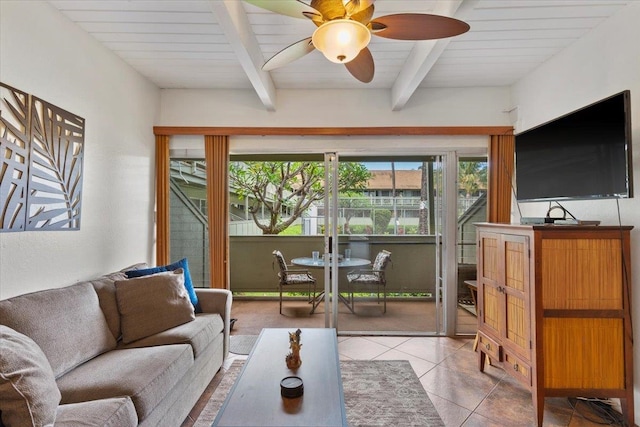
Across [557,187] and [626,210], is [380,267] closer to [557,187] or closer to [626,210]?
[557,187]

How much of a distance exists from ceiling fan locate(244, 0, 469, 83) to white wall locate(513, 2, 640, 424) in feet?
4.95

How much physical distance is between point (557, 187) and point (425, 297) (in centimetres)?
191

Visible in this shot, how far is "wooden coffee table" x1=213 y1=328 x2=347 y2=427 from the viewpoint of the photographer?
4.65 feet

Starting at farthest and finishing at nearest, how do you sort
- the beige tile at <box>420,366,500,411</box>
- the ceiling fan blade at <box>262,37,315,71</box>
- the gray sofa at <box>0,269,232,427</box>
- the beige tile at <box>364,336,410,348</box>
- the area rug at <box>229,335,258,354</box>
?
1. the beige tile at <box>364,336,410,348</box>
2. the area rug at <box>229,335,258,354</box>
3. the beige tile at <box>420,366,500,411</box>
4. the ceiling fan blade at <box>262,37,315,71</box>
5. the gray sofa at <box>0,269,232,427</box>

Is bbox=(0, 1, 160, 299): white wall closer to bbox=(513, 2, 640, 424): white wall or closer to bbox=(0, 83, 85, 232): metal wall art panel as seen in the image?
bbox=(0, 83, 85, 232): metal wall art panel

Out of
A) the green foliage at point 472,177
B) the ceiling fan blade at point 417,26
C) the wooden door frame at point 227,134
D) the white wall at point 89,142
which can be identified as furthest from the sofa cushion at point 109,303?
Result: the green foliage at point 472,177

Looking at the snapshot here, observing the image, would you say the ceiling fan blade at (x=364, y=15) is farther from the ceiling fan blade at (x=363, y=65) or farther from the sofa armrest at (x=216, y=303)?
the sofa armrest at (x=216, y=303)

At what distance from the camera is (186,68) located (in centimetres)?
315

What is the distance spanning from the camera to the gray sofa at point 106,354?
1337 mm

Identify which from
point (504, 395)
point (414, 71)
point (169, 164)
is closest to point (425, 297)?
point (504, 395)

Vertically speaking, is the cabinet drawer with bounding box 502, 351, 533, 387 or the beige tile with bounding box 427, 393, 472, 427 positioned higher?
the cabinet drawer with bounding box 502, 351, 533, 387

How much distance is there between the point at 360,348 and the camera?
328 cm

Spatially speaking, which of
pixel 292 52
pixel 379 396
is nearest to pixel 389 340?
pixel 379 396

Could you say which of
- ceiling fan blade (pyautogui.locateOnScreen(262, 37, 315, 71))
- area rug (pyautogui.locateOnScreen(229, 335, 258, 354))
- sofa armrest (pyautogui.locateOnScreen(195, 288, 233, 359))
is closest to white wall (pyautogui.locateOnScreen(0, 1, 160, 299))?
sofa armrest (pyautogui.locateOnScreen(195, 288, 233, 359))
